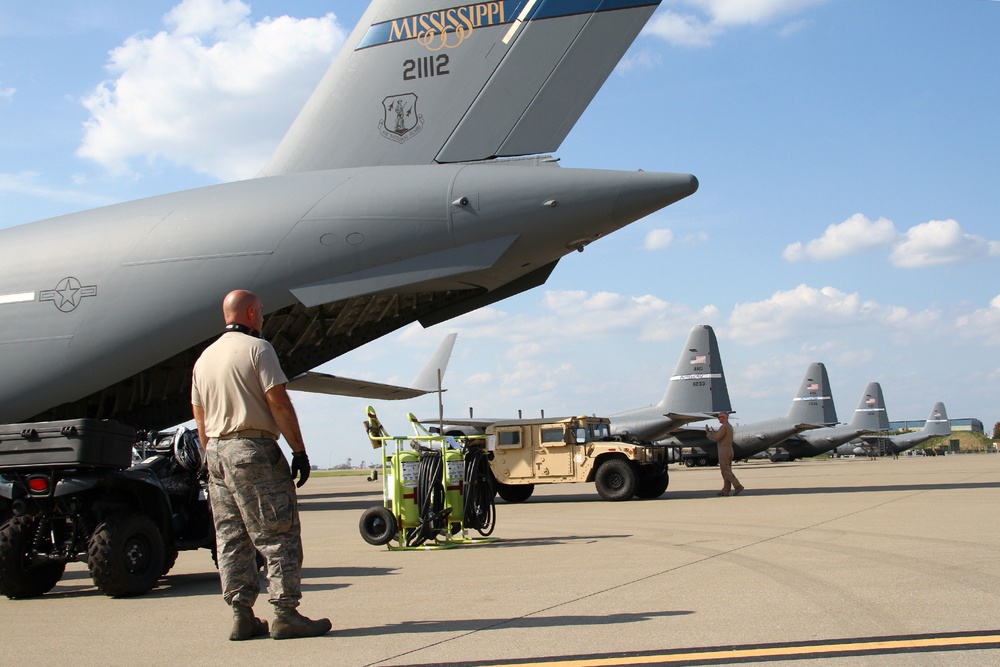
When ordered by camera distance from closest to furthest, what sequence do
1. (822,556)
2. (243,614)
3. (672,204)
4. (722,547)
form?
(243,614) < (822,556) < (722,547) < (672,204)

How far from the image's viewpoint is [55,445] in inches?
246

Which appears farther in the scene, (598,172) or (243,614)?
(598,172)

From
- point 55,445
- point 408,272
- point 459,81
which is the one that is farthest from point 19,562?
point 459,81

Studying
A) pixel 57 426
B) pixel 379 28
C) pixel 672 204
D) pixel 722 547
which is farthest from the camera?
pixel 379 28

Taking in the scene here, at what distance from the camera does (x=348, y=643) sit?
14.8 ft

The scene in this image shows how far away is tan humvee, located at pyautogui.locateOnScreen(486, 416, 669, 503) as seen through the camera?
1709 centimetres

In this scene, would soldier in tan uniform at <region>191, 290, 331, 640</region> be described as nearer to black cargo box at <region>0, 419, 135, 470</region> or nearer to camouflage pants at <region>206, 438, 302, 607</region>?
camouflage pants at <region>206, 438, 302, 607</region>

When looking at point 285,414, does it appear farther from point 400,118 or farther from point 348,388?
point 348,388

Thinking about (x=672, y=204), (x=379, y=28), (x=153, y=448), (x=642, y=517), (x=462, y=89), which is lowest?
(x=642, y=517)

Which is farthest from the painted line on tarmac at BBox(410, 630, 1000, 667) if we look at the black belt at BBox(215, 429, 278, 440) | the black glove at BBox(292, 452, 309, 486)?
the black belt at BBox(215, 429, 278, 440)

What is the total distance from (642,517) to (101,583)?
304 inches

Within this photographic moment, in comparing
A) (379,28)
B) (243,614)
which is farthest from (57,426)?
(379,28)

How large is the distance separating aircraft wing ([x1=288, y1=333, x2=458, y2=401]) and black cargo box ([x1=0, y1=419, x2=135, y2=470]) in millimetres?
12522

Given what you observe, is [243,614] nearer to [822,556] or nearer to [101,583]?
[101,583]
